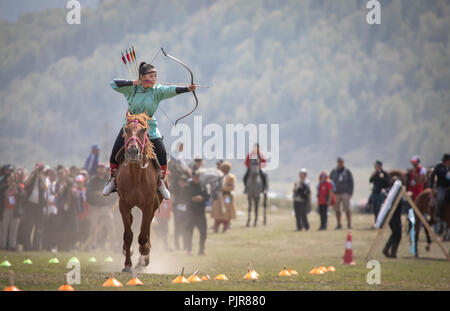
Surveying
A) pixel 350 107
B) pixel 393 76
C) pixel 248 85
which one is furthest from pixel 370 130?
pixel 248 85

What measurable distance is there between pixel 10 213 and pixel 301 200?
1288 centimetres

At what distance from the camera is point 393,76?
401 ft

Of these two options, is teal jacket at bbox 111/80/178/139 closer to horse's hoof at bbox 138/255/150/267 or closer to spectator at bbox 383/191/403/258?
horse's hoof at bbox 138/255/150/267

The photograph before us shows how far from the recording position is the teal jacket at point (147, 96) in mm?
14094

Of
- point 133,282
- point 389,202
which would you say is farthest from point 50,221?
point 133,282

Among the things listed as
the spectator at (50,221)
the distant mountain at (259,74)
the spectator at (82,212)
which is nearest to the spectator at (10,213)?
the spectator at (50,221)

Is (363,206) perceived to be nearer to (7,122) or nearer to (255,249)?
(255,249)

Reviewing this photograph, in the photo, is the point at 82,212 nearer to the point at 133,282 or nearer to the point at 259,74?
the point at 133,282

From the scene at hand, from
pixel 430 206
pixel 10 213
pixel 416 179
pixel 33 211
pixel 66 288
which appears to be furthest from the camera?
pixel 416 179

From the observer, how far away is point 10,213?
2281 cm

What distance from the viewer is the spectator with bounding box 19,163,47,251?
913 inches

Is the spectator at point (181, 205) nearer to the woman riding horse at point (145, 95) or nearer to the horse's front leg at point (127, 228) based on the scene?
the horse's front leg at point (127, 228)
